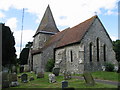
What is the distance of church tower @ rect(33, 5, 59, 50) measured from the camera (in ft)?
128

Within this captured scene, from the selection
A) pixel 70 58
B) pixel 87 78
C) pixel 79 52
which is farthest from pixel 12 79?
pixel 70 58

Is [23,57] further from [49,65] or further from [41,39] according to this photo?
[49,65]

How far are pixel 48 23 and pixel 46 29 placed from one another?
60.9 inches

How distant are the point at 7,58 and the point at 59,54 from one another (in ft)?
46.6

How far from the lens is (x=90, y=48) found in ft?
79.5

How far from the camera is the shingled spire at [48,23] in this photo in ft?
129

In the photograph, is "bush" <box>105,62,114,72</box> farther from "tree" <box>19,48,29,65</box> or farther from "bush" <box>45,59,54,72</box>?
"tree" <box>19,48,29,65</box>

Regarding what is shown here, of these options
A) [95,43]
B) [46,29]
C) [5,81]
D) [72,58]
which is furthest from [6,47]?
[5,81]

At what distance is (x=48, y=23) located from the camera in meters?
39.5

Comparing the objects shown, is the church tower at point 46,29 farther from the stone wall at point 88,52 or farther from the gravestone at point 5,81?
the gravestone at point 5,81

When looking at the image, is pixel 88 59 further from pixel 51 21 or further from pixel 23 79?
pixel 51 21

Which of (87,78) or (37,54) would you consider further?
(37,54)

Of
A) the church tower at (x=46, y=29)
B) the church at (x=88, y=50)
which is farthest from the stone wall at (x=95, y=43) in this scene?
the church tower at (x=46, y=29)

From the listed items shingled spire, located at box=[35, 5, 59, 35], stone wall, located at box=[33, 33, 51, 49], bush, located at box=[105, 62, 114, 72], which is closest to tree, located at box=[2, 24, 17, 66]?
stone wall, located at box=[33, 33, 51, 49]
